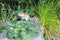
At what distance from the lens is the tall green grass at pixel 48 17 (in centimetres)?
353

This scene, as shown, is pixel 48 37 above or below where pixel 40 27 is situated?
below

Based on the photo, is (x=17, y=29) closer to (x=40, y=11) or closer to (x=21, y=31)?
(x=21, y=31)

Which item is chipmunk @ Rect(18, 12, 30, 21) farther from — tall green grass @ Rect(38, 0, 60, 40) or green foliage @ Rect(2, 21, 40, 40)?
tall green grass @ Rect(38, 0, 60, 40)

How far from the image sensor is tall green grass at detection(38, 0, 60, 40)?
3.53 m

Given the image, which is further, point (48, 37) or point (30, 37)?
point (48, 37)

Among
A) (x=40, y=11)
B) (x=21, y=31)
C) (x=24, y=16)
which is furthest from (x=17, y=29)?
(x=40, y=11)

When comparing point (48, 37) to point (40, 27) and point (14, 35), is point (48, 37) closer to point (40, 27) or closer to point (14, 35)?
point (40, 27)

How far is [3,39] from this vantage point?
294cm

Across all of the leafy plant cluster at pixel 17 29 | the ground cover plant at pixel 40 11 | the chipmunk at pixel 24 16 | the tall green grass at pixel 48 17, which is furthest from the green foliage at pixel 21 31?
the tall green grass at pixel 48 17

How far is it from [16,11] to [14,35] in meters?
0.64

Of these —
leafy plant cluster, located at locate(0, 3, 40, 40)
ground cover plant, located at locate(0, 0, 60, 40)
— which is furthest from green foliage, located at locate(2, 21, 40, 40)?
ground cover plant, located at locate(0, 0, 60, 40)

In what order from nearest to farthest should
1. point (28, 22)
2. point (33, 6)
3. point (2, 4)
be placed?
point (28, 22) → point (2, 4) → point (33, 6)

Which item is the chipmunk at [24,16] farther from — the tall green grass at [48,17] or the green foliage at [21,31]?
the tall green grass at [48,17]

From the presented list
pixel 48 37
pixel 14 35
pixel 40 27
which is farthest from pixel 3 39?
pixel 48 37
